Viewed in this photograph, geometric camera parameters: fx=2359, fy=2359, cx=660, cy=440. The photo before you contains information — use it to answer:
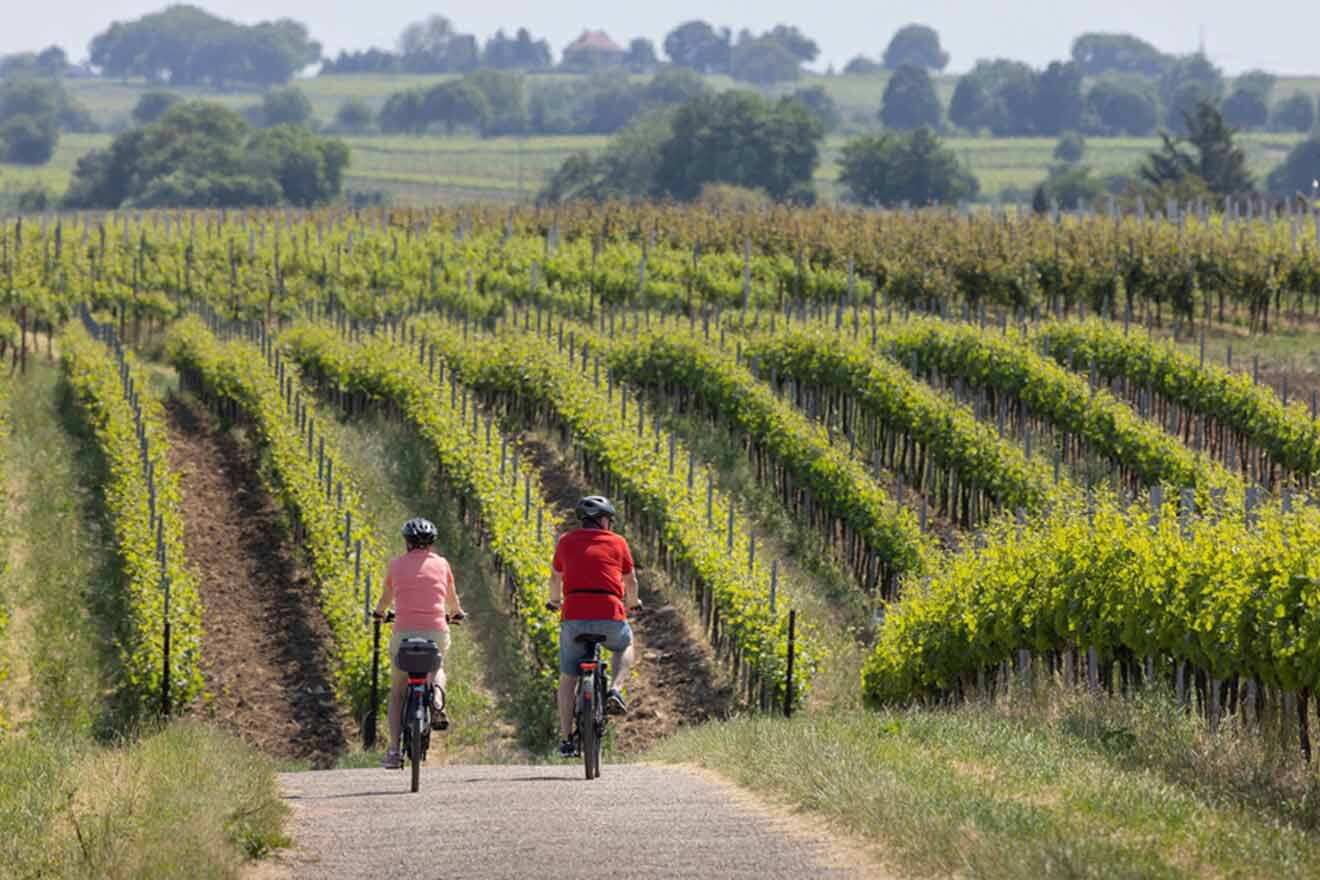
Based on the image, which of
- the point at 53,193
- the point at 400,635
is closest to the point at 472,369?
the point at 400,635

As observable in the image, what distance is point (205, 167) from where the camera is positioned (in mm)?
119500

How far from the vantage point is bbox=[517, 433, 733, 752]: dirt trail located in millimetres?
23234

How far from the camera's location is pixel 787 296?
167 ft

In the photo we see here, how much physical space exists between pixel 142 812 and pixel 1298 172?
14612 centimetres

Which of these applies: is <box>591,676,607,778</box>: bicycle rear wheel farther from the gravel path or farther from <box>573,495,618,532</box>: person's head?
<box>573,495,618,532</box>: person's head

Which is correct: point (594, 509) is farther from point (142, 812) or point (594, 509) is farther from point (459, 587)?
point (459, 587)

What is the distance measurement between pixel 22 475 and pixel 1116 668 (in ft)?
67.2

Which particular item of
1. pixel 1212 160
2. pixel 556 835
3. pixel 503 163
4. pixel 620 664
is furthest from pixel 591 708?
pixel 503 163

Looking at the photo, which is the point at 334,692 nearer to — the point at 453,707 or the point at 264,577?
the point at 453,707

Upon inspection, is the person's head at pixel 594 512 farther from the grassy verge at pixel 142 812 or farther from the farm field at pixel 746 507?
the grassy verge at pixel 142 812

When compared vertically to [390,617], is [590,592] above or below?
above

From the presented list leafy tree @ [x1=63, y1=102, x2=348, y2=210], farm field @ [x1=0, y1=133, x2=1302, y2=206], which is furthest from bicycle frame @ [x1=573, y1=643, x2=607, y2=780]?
farm field @ [x1=0, y1=133, x2=1302, y2=206]

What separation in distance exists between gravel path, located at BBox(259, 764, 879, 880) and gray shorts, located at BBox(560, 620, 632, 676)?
0.90 metres

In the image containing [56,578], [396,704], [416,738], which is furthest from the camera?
[56,578]
